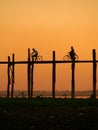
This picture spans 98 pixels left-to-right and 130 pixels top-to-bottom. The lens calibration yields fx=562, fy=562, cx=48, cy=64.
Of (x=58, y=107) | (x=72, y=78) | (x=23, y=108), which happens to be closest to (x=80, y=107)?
(x=58, y=107)

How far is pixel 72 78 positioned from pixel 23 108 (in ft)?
39.7

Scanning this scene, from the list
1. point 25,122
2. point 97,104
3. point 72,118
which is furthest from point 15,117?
point 97,104

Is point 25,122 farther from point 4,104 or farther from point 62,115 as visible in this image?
point 4,104

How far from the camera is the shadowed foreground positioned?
67.1ft

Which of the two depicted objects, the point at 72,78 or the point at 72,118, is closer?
the point at 72,118

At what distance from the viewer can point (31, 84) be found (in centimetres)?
3541

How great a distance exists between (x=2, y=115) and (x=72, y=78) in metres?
13.8

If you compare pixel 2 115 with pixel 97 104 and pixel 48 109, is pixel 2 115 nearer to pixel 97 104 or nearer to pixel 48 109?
pixel 48 109

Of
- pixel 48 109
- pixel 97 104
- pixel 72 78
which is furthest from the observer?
pixel 72 78

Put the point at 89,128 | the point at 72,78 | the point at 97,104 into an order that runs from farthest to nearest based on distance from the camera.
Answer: the point at 72,78, the point at 97,104, the point at 89,128

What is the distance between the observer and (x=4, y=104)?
78.2 feet

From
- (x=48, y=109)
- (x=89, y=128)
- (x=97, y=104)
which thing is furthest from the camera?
(x=97, y=104)

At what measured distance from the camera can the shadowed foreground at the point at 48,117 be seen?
20438mm

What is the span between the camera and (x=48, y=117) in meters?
21.0
